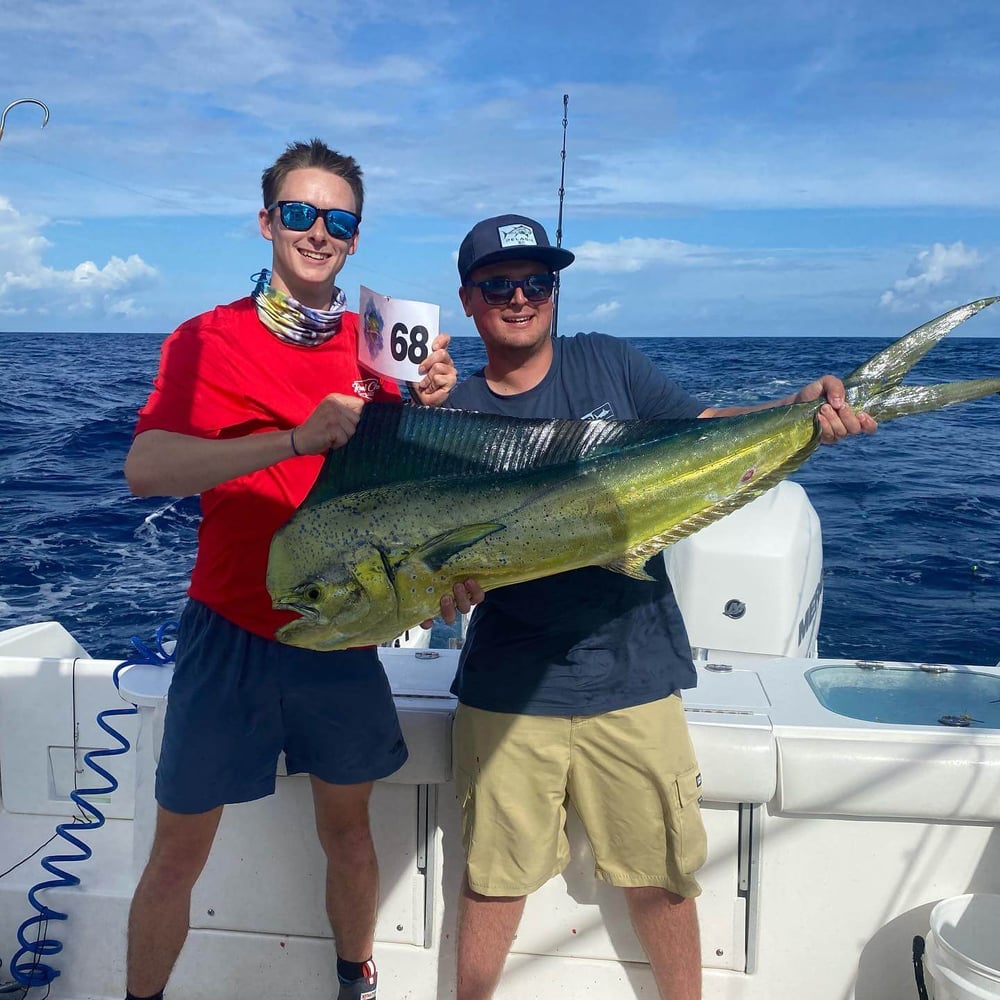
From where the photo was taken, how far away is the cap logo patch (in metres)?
1.97

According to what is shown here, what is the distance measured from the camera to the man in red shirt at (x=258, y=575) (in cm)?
186

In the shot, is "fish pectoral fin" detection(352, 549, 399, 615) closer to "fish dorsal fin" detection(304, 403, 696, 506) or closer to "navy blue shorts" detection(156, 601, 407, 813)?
"fish dorsal fin" detection(304, 403, 696, 506)

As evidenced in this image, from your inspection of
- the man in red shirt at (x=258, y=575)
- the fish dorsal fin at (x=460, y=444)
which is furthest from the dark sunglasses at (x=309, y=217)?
the fish dorsal fin at (x=460, y=444)

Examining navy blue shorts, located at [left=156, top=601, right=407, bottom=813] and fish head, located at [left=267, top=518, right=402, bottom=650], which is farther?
navy blue shorts, located at [left=156, top=601, right=407, bottom=813]

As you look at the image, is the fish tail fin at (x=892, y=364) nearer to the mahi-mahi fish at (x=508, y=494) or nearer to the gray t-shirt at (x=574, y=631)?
the mahi-mahi fish at (x=508, y=494)

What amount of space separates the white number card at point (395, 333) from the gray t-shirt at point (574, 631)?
0.33m

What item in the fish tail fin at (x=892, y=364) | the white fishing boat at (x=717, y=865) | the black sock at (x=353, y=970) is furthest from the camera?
the black sock at (x=353, y=970)

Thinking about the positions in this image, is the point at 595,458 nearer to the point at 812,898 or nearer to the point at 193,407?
the point at 193,407

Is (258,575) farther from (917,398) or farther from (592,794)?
(917,398)

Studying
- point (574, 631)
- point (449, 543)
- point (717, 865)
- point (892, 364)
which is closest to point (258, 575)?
point (449, 543)

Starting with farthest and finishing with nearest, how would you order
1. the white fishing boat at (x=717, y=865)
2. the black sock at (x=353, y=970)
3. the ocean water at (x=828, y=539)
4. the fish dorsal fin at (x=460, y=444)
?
the ocean water at (x=828, y=539)
the black sock at (x=353, y=970)
the white fishing boat at (x=717, y=865)
the fish dorsal fin at (x=460, y=444)

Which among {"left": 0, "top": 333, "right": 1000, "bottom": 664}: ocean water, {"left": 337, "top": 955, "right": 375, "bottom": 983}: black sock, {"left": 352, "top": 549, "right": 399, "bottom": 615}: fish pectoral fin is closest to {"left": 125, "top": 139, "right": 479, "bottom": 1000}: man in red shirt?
{"left": 352, "top": 549, "right": 399, "bottom": 615}: fish pectoral fin

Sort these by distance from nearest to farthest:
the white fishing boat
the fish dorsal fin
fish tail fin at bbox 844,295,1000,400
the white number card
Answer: the white number card < the fish dorsal fin < fish tail fin at bbox 844,295,1000,400 < the white fishing boat

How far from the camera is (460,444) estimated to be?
1855 millimetres
